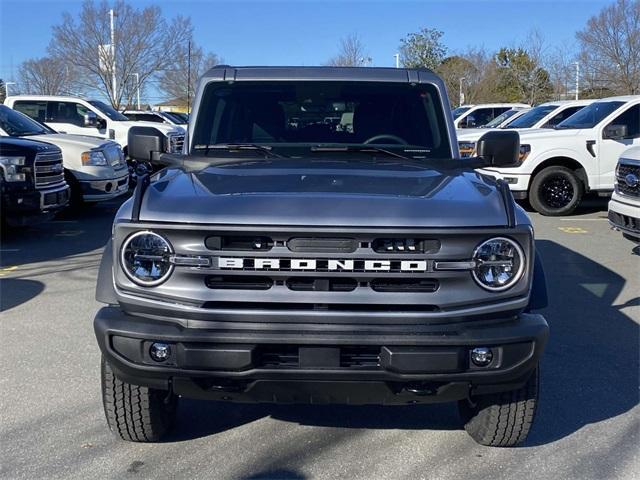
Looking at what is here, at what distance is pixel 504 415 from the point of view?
135 inches

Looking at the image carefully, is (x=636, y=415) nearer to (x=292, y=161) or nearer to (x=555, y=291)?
(x=292, y=161)

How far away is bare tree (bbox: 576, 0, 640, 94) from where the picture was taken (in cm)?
2578

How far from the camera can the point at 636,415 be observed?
13.2 ft

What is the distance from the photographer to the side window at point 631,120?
37.7 ft

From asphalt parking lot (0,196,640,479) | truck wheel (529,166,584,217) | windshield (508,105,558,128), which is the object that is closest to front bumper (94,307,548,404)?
asphalt parking lot (0,196,640,479)

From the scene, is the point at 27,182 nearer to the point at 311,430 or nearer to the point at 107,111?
the point at 311,430

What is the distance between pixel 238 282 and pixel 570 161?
9.95 meters

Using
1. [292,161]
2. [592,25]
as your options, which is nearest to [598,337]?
[292,161]

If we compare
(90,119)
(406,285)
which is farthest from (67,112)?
(406,285)

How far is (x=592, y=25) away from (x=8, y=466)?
28.1m

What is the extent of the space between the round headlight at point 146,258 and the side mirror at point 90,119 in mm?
12480

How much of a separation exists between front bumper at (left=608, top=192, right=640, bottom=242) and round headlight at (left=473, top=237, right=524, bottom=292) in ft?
17.0

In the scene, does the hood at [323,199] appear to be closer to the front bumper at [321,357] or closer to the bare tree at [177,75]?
the front bumper at [321,357]

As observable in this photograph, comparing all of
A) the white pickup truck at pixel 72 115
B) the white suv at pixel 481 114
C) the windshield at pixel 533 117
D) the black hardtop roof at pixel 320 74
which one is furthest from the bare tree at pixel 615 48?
the black hardtop roof at pixel 320 74
